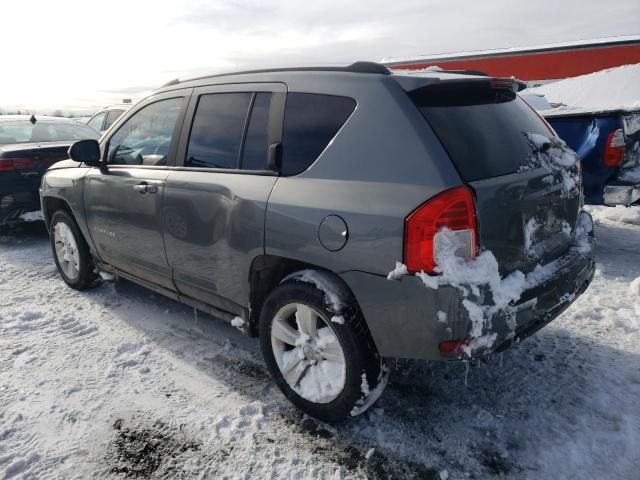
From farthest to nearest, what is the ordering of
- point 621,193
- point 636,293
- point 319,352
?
point 621,193
point 636,293
point 319,352

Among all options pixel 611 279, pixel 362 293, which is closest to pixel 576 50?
pixel 611 279

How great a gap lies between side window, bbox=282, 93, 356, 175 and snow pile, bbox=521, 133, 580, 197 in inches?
39.1

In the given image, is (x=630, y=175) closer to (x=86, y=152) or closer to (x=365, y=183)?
(x=365, y=183)

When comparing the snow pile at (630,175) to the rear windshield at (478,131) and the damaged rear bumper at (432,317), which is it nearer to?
the rear windshield at (478,131)

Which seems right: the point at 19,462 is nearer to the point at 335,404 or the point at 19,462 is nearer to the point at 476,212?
the point at 335,404

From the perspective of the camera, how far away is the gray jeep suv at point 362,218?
2.17 metres

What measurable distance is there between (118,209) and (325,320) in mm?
2192

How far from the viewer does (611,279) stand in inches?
181

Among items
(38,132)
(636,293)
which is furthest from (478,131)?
(38,132)

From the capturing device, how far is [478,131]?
8.02 feet

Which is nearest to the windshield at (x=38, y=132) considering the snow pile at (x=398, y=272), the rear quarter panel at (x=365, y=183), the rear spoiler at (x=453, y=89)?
the rear quarter panel at (x=365, y=183)

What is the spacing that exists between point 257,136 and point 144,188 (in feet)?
3.64

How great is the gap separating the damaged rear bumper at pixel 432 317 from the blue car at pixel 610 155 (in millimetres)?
3361

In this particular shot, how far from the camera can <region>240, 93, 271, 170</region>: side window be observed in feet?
9.38
